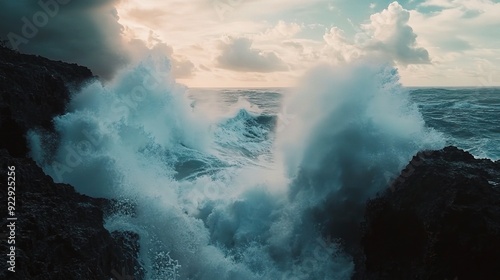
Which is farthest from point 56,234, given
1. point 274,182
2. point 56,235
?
point 274,182

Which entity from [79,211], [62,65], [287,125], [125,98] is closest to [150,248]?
[79,211]

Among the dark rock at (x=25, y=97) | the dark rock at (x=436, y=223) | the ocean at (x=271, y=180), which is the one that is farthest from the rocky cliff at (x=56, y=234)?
the dark rock at (x=436, y=223)

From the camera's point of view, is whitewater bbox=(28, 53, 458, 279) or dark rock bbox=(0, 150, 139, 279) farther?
whitewater bbox=(28, 53, 458, 279)

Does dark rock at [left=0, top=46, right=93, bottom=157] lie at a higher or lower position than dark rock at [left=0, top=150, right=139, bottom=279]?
higher

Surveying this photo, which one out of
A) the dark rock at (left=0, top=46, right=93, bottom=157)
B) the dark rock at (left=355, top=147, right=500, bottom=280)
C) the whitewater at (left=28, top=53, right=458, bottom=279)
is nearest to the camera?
the dark rock at (left=355, top=147, right=500, bottom=280)

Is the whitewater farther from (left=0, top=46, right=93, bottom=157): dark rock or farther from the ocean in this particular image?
(left=0, top=46, right=93, bottom=157): dark rock

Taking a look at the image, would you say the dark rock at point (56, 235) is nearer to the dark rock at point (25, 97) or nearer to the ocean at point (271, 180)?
the ocean at point (271, 180)

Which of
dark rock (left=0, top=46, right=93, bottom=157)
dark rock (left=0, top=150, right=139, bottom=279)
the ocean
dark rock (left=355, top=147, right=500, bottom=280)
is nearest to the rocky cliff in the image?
dark rock (left=0, top=150, right=139, bottom=279)

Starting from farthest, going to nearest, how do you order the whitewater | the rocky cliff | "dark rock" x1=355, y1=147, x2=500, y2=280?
the whitewater < "dark rock" x1=355, y1=147, x2=500, y2=280 < the rocky cliff
